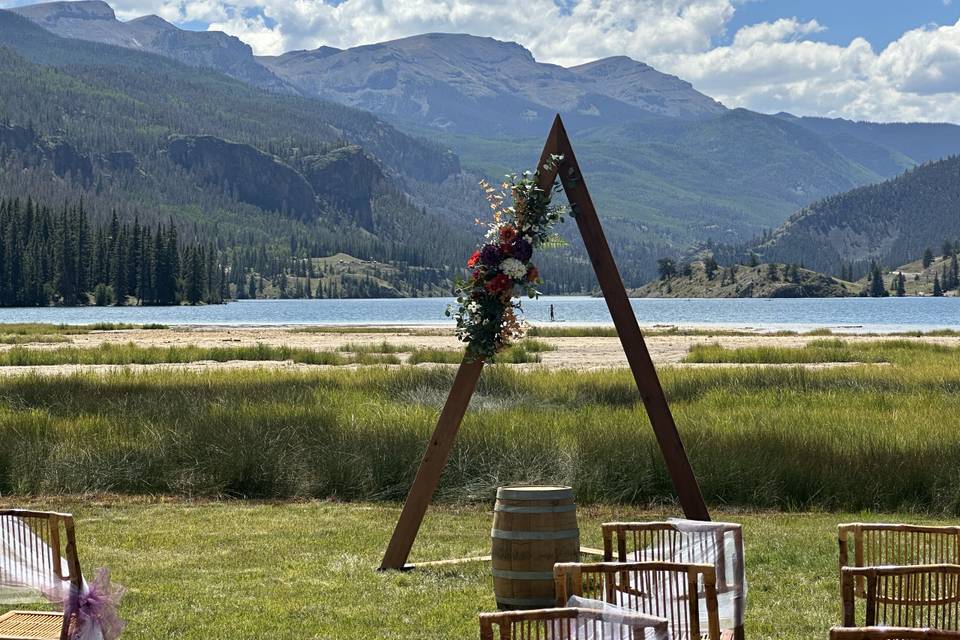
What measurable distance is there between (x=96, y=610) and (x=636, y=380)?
5.52 metres

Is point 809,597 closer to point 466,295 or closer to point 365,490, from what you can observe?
point 466,295

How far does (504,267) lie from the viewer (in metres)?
9.81

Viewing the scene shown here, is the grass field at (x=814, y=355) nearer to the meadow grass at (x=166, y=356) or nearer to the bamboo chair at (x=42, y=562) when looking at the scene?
the meadow grass at (x=166, y=356)

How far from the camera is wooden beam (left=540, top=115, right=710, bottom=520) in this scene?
32.4 feet

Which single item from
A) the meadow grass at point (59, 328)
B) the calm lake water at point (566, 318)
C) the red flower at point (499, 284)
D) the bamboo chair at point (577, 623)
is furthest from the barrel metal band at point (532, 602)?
the calm lake water at point (566, 318)

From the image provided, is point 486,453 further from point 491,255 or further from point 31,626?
point 31,626

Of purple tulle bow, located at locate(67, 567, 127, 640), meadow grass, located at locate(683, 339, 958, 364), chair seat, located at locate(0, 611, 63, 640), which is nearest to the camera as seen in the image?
purple tulle bow, located at locate(67, 567, 127, 640)

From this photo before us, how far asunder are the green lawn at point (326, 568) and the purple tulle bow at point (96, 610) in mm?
2602

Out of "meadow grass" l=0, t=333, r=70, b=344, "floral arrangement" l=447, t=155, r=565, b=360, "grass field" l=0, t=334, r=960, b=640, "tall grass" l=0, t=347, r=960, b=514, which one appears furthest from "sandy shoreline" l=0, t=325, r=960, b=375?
"floral arrangement" l=447, t=155, r=565, b=360

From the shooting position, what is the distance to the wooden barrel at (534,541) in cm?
784

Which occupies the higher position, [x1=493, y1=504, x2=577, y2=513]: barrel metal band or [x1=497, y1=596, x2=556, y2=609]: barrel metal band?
[x1=493, y1=504, x2=577, y2=513]: barrel metal band

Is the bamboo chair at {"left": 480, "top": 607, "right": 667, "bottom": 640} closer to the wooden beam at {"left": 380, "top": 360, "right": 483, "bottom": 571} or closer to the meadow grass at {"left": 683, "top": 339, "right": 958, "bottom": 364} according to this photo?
the wooden beam at {"left": 380, "top": 360, "right": 483, "bottom": 571}

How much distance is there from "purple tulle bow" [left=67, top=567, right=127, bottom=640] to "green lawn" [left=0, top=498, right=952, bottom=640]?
2.60 meters

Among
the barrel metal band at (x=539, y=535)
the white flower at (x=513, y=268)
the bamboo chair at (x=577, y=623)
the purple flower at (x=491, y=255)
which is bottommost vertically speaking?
the barrel metal band at (x=539, y=535)
